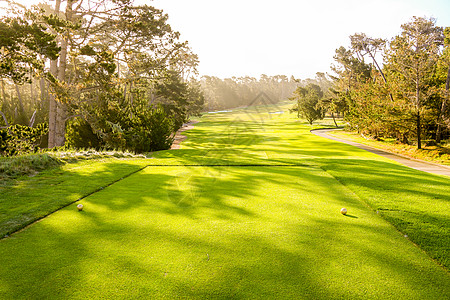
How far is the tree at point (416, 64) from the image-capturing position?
62.8ft

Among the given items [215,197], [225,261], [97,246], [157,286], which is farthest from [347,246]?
[97,246]

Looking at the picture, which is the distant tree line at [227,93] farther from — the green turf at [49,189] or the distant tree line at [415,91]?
the green turf at [49,189]

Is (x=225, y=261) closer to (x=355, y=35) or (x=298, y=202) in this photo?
(x=298, y=202)

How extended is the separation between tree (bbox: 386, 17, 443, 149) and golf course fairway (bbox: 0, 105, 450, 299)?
50.8ft

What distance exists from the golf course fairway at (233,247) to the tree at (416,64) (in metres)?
15.5

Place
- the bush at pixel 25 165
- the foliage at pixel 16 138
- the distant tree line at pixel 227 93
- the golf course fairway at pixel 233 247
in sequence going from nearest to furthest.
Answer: the golf course fairway at pixel 233 247 < the bush at pixel 25 165 < the foliage at pixel 16 138 < the distant tree line at pixel 227 93

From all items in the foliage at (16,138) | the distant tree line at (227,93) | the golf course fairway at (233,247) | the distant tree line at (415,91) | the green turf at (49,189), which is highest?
the distant tree line at (227,93)

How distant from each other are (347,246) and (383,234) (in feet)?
3.45

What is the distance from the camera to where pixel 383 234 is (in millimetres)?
4652

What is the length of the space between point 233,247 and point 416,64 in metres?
21.8

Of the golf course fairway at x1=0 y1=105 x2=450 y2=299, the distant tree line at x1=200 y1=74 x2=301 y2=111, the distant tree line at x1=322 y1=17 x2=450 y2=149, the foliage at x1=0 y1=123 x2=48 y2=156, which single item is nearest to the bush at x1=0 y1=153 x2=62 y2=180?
the foliage at x1=0 y1=123 x2=48 y2=156

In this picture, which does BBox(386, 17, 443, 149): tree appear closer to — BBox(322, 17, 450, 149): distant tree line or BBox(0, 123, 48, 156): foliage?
BBox(322, 17, 450, 149): distant tree line

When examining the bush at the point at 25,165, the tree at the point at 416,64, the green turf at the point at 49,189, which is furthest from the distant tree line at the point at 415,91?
the bush at the point at 25,165

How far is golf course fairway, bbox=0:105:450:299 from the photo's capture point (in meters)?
3.05
